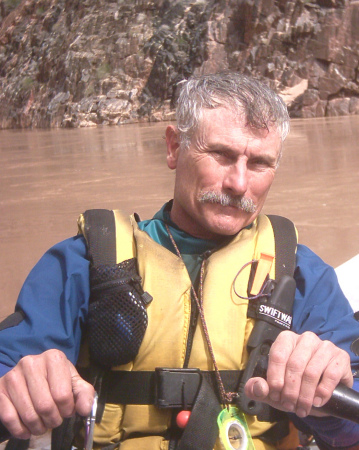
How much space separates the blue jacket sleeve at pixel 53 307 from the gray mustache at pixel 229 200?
0.33 meters

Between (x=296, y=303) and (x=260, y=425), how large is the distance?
0.96ft

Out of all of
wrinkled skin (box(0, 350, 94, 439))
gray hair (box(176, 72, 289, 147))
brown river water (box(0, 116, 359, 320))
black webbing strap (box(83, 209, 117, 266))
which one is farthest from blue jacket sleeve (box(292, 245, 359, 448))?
brown river water (box(0, 116, 359, 320))

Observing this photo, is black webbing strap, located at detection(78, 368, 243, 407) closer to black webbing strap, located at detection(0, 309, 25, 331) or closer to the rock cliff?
black webbing strap, located at detection(0, 309, 25, 331)

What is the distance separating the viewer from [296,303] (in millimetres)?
1511

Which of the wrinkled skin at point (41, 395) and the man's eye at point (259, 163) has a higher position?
the man's eye at point (259, 163)

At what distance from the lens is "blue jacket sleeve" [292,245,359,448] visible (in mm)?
1335

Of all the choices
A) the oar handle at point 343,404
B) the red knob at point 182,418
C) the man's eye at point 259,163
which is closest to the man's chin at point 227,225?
the man's eye at point 259,163

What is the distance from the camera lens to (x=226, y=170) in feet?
5.16

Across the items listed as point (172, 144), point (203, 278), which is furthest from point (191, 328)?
point (172, 144)

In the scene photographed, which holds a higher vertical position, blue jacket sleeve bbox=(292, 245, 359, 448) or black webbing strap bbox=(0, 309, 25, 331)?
black webbing strap bbox=(0, 309, 25, 331)

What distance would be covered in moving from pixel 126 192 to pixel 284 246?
456 centimetres

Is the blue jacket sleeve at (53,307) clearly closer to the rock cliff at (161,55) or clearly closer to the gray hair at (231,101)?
the gray hair at (231,101)

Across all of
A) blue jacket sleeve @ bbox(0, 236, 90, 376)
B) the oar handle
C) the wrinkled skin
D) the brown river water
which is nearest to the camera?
the wrinkled skin

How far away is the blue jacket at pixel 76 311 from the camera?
1.33 m
